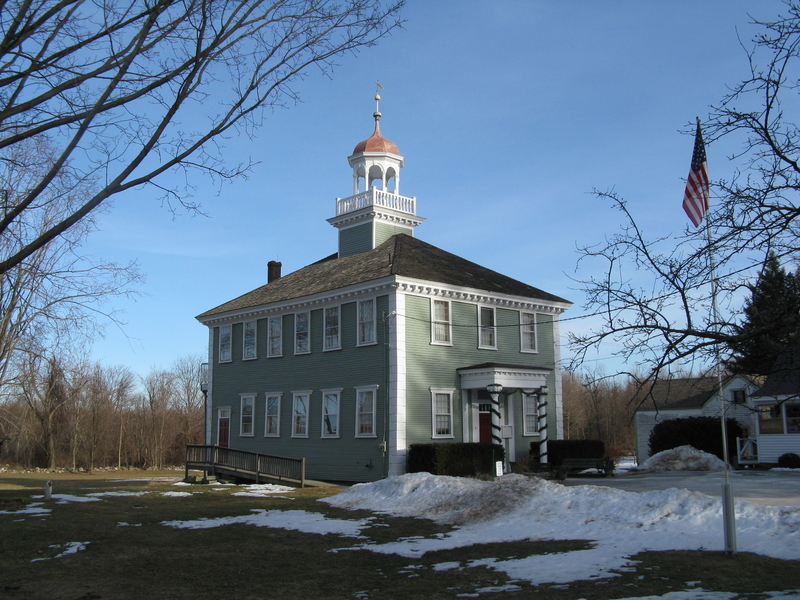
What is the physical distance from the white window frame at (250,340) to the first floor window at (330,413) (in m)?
5.47

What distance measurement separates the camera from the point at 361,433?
89.7ft

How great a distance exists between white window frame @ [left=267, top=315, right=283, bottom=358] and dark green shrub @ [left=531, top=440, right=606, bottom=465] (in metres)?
11.1

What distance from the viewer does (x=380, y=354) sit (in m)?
27.0

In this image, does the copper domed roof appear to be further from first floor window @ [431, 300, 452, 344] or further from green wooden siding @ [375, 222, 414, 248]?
first floor window @ [431, 300, 452, 344]

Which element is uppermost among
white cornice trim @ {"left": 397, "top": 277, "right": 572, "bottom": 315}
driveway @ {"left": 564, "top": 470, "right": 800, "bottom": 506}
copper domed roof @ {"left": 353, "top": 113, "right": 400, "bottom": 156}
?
copper domed roof @ {"left": 353, "top": 113, "right": 400, "bottom": 156}

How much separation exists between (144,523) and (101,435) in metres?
42.2

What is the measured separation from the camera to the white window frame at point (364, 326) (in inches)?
1082

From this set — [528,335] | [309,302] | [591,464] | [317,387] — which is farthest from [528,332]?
[309,302]

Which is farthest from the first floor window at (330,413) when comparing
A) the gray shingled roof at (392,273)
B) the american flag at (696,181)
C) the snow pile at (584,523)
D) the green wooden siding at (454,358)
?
the american flag at (696,181)

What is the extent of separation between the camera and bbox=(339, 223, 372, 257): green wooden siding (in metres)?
33.6

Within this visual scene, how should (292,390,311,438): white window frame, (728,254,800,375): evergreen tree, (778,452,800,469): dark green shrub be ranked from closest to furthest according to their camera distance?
(728,254,800,375): evergreen tree
(292,390,311,438): white window frame
(778,452,800,469): dark green shrub

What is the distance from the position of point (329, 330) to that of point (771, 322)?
23.3 meters

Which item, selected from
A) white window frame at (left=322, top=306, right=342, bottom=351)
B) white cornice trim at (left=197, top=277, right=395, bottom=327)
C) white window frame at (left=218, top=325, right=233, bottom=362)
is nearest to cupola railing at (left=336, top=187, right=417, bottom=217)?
white cornice trim at (left=197, top=277, right=395, bottom=327)

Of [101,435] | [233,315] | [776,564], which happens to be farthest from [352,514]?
[101,435]
